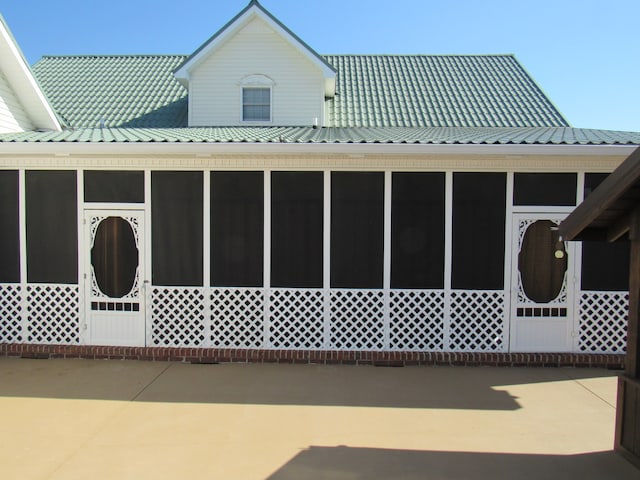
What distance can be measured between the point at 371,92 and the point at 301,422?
10933 mm

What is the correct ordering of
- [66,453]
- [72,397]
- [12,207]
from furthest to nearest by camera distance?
[12,207] → [72,397] → [66,453]

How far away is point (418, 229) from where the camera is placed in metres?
7.50

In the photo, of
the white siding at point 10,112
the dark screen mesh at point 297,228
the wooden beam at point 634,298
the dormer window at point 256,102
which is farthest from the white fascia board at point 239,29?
the wooden beam at point 634,298

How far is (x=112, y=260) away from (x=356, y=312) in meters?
3.68

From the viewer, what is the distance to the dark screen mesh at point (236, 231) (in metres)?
7.56

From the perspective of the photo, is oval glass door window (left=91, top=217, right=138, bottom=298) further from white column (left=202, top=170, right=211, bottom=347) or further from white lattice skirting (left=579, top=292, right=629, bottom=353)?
white lattice skirting (left=579, top=292, right=629, bottom=353)

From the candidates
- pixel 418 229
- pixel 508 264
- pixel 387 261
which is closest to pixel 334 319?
pixel 387 261

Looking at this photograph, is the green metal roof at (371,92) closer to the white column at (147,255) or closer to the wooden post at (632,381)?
the white column at (147,255)

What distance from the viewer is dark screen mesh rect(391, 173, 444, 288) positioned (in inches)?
294

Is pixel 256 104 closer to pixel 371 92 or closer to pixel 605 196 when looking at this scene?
pixel 371 92

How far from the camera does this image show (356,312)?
753cm

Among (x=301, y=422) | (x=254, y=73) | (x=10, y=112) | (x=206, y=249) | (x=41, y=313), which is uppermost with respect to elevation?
(x=254, y=73)

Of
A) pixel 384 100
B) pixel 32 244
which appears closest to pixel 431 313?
pixel 32 244

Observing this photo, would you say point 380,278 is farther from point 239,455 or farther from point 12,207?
point 12,207
